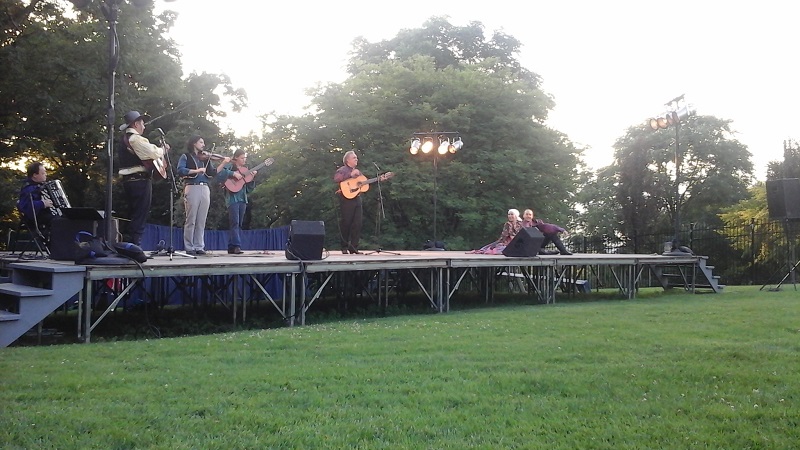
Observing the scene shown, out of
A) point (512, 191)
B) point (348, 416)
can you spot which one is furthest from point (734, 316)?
point (512, 191)

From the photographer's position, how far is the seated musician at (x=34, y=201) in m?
8.12

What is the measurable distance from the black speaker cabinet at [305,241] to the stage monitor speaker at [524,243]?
3710 mm

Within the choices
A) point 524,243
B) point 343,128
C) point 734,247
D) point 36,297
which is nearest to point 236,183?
point 36,297

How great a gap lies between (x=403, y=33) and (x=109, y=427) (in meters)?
24.3

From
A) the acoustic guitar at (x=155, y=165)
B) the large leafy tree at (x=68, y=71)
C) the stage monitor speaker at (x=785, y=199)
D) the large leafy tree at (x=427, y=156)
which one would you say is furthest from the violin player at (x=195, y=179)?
the stage monitor speaker at (x=785, y=199)

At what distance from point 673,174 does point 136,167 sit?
31872mm

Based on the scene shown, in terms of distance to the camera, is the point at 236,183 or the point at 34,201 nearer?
the point at 34,201

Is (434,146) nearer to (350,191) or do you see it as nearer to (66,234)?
(350,191)

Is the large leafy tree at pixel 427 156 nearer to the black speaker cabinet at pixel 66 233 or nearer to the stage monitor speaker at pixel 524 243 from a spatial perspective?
the stage monitor speaker at pixel 524 243

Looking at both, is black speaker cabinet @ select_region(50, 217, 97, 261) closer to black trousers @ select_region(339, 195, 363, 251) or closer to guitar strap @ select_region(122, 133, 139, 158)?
guitar strap @ select_region(122, 133, 139, 158)

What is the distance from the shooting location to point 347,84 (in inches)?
666

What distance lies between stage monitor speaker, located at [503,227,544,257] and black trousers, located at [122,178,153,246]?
227 inches

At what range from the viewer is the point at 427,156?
54.5 ft

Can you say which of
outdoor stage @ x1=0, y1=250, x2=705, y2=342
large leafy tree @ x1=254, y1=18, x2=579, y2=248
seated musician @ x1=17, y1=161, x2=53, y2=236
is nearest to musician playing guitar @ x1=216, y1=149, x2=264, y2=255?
outdoor stage @ x1=0, y1=250, x2=705, y2=342
